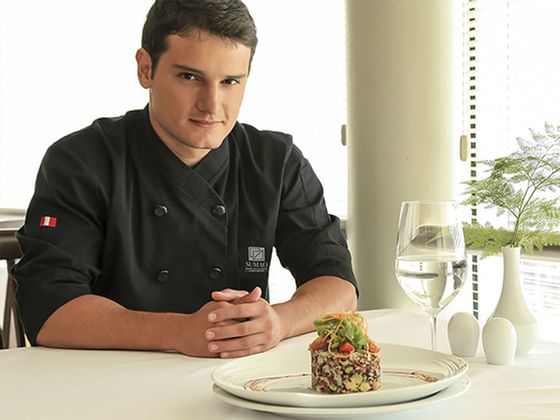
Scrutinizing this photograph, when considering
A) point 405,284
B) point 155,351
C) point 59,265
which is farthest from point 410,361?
point 59,265

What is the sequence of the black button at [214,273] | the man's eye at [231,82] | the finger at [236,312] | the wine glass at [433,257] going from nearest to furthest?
the wine glass at [433,257] < the finger at [236,312] < the man's eye at [231,82] < the black button at [214,273]

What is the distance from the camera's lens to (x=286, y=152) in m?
2.06

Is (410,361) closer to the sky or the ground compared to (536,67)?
closer to the ground

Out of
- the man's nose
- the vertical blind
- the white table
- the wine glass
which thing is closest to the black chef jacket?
the man's nose

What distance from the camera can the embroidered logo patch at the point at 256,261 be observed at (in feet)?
6.43

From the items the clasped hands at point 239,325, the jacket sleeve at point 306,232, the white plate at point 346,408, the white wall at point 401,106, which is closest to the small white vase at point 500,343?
the white plate at point 346,408

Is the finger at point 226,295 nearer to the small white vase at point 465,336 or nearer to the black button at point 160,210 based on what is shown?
the small white vase at point 465,336

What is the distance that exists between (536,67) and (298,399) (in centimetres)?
215

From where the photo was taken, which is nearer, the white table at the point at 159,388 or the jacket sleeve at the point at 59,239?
the white table at the point at 159,388

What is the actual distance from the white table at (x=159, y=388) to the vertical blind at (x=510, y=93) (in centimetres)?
154

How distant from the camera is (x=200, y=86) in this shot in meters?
1.78

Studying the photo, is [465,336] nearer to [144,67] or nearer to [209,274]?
[209,274]

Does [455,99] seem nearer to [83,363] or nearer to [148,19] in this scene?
[148,19]

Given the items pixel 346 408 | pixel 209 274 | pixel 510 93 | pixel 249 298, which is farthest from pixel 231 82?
pixel 510 93
